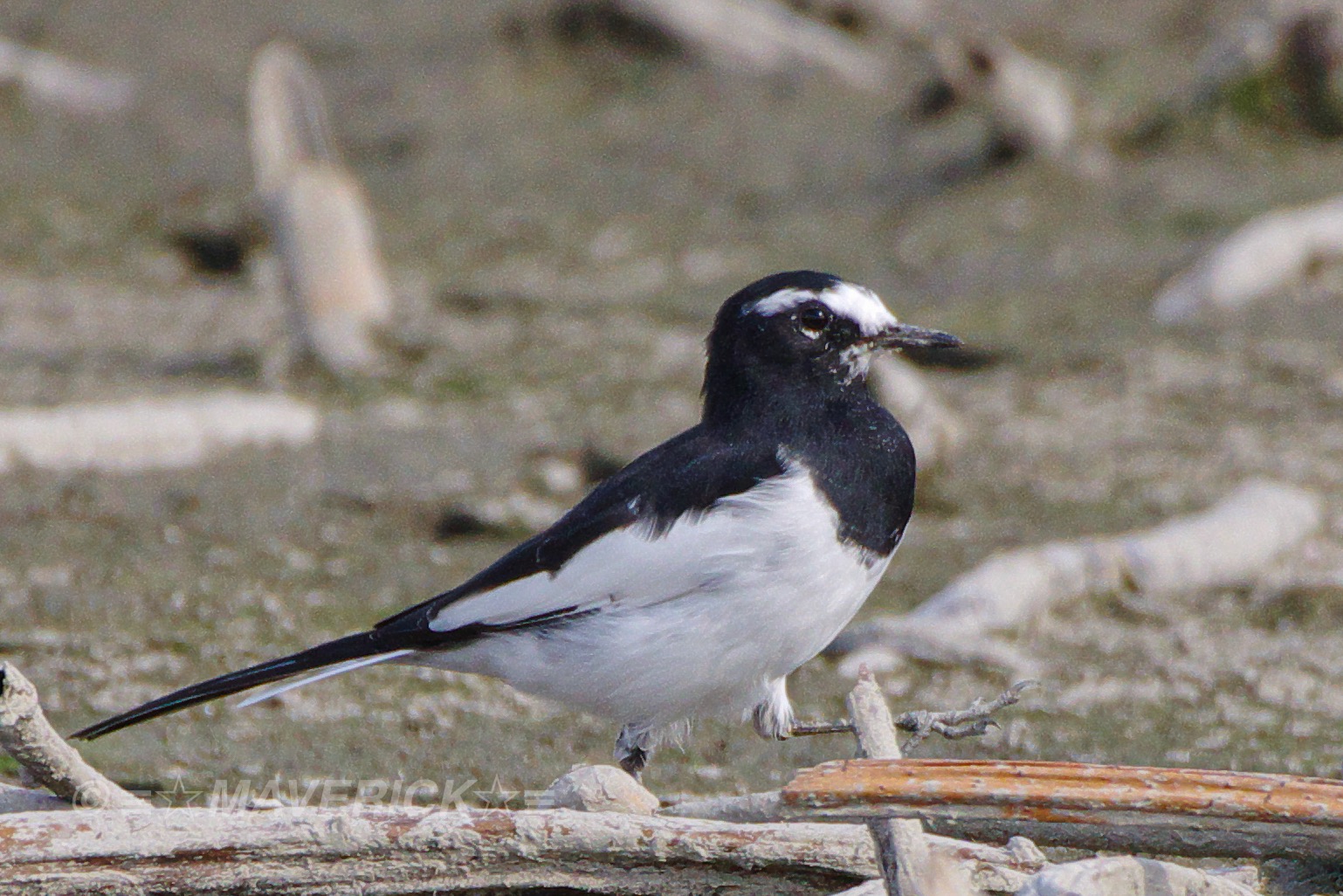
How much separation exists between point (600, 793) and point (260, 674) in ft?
3.75

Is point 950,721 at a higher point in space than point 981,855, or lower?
higher

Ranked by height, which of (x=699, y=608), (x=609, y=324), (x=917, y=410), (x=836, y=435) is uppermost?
(x=609, y=324)

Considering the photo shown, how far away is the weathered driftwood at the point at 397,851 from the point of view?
2.96 metres

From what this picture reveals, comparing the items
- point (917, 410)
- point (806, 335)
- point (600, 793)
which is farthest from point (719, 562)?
point (917, 410)

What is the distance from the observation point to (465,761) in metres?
4.54

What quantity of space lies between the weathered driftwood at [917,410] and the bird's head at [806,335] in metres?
2.46

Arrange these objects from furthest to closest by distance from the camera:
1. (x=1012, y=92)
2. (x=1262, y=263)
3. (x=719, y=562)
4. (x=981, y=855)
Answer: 1. (x=1012, y=92)
2. (x=1262, y=263)
3. (x=719, y=562)
4. (x=981, y=855)

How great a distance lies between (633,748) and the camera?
4.20 meters

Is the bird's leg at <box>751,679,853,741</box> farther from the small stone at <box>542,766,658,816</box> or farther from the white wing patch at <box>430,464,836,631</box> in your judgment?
the small stone at <box>542,766,658,816</box>

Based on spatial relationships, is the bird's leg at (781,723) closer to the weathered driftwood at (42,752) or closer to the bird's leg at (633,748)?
the bird's leg at (633,748)

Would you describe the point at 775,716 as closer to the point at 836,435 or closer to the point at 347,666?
the point at 836,435

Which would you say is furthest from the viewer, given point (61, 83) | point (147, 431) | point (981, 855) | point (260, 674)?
point (61, 83)

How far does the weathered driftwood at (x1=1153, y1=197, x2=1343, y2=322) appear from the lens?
28.0 feet

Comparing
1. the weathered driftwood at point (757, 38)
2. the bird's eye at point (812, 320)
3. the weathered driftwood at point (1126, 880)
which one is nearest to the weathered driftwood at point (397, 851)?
the weathered driftwood at point (1126, 880)
